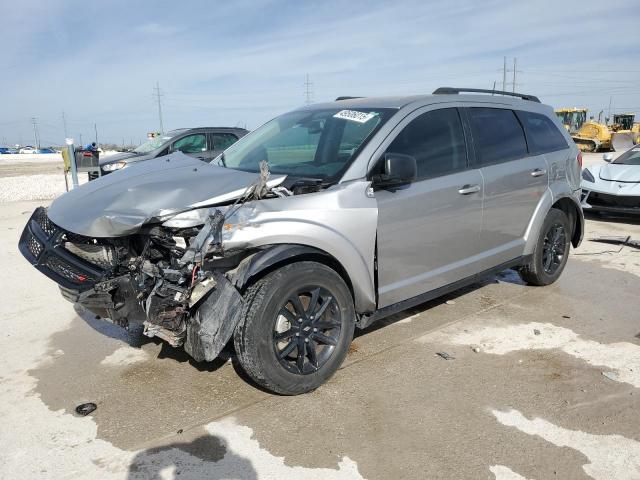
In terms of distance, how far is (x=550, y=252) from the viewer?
5.39 m

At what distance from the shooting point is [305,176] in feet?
11.9

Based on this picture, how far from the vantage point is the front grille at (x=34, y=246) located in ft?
11.1

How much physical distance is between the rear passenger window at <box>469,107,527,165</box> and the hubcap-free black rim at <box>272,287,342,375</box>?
1937 mm

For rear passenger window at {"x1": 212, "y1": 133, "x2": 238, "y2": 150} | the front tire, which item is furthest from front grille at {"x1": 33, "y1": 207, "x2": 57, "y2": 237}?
rear passenger window at {"x1": 212, "y1": 133, "x2": 238, "y2": 150}

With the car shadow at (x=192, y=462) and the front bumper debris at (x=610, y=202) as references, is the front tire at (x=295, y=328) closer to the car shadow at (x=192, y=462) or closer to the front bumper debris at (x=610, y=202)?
the car shadow at (x=192, y=462)

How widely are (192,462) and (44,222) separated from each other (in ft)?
6.50

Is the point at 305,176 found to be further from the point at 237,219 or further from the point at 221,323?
the point at 221,323

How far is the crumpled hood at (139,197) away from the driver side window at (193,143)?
8738 millimetres

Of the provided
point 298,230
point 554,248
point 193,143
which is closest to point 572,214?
point 554,248

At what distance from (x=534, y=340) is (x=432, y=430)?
167 centimetres

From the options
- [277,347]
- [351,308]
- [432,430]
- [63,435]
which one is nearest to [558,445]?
[432,430]

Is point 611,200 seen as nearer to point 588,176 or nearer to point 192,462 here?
point 588,176

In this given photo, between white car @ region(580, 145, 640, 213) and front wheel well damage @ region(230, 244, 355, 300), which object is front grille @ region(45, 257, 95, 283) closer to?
front wheel well damage @ region(230, 244, 355, 300)

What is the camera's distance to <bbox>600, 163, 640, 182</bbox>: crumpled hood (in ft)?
28.4
